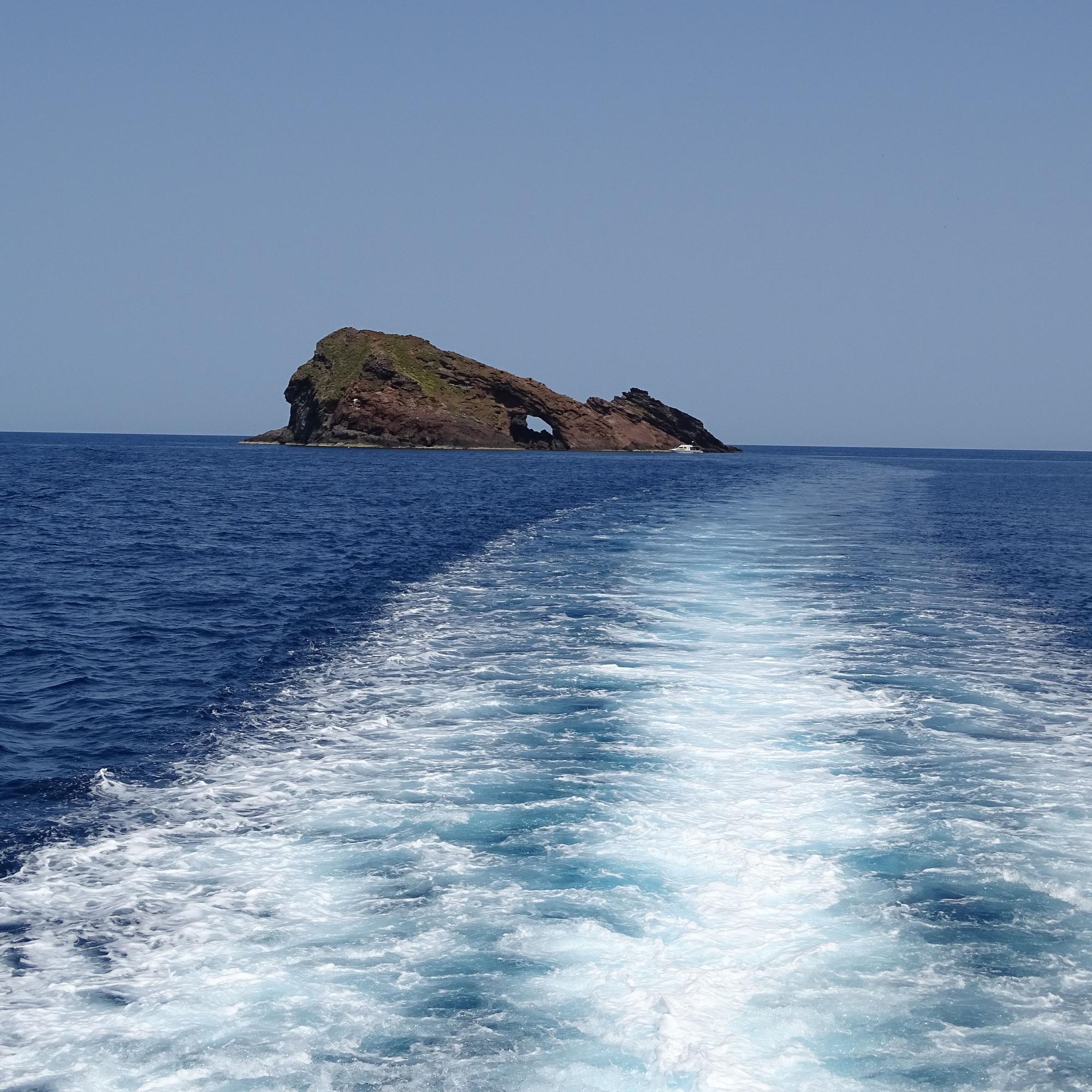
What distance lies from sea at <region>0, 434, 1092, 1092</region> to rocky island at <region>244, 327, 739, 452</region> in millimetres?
127644

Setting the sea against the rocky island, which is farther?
the rocky island

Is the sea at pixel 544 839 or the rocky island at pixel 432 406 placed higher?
the rocky island at pixel 432 406

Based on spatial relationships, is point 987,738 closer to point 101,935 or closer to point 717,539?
point 101,935

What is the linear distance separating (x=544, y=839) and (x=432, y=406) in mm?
144439

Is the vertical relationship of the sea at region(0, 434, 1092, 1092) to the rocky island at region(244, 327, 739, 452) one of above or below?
below

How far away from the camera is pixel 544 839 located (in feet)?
32.5

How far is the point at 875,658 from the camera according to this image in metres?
17.9

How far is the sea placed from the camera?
6.66m

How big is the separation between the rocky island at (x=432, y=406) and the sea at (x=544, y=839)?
12764 cm

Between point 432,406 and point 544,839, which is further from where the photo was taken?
point 432,406

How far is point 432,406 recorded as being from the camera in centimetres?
15150

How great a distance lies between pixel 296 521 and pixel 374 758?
104ft

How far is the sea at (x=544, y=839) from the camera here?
262 inches

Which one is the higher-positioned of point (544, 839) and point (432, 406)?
point (432, 406)
